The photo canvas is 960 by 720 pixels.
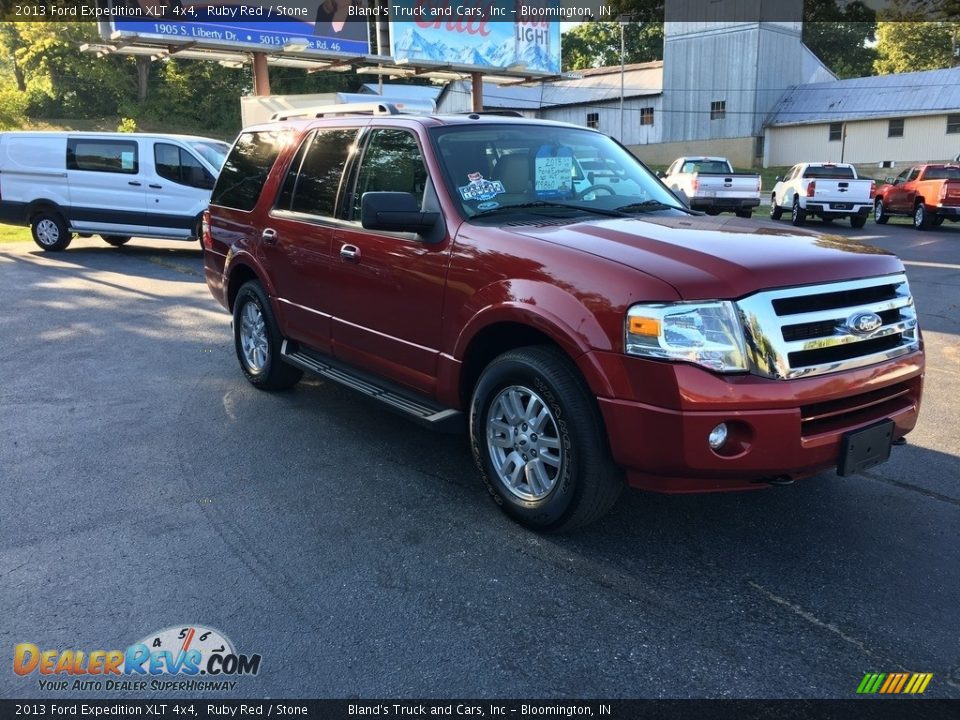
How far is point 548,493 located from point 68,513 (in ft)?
8.29

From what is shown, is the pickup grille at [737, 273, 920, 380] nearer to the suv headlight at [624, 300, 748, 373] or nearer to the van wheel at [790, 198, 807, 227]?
the suv headlight at [624, 300, 748, 373]

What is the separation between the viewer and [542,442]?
3.62 meters

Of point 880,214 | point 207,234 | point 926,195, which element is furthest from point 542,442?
point 880,214

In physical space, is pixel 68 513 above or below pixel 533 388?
below

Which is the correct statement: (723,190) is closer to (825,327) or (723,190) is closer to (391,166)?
(391,166)

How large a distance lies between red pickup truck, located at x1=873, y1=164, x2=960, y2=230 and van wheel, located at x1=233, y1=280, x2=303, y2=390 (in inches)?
772

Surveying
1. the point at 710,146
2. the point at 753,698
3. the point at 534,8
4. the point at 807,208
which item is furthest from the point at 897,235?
the point at 710,146

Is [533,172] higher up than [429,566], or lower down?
higher up

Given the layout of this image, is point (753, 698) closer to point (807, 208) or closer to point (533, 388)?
point (533, 388)

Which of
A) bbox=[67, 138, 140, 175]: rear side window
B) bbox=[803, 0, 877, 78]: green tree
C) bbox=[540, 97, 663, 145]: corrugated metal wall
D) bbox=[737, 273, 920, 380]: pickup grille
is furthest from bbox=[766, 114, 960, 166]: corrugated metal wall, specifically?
bbox=[737, 273, 920, 380]: pickup grille

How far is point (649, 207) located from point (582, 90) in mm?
49906

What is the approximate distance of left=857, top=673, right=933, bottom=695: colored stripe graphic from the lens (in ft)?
8.64

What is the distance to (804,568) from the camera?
344cm

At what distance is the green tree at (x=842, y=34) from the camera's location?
64188mm
